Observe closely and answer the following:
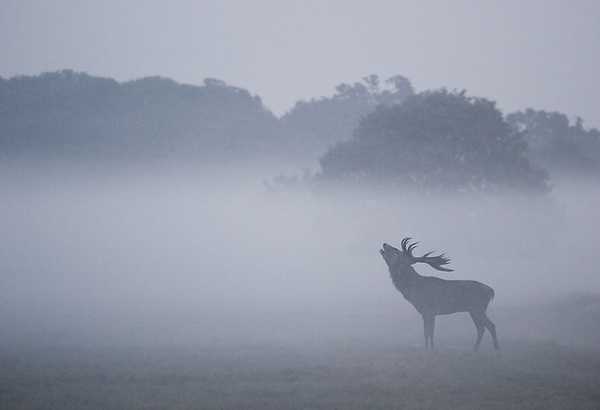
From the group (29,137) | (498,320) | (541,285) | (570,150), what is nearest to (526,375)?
(498,320)

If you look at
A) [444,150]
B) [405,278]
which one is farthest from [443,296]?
[444,150]

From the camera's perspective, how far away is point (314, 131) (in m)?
92.2

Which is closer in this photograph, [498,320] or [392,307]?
[498,320]

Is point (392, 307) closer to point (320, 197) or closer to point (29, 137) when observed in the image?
point (320, 197)

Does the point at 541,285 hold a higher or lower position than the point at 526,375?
higher

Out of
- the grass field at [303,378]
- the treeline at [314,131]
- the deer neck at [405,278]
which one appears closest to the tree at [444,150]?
the treeline at [314,131]

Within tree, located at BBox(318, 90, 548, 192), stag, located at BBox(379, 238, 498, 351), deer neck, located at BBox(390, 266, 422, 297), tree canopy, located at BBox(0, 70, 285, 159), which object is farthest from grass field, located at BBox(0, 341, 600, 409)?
tree canopy, located at BBox(0, 70, 285, 159)

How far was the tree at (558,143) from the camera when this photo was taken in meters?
69.2

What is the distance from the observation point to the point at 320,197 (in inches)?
2004

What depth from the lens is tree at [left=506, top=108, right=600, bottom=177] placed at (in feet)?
227

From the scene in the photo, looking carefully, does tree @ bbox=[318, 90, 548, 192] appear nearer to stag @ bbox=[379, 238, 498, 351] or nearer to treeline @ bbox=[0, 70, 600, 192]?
treeline @ bbox=[0, 70, 600, 192]

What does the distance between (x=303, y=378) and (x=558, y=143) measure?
62.7m

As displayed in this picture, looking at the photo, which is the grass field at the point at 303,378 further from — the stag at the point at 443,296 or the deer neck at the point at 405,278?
the deer neck at the point at 405,278

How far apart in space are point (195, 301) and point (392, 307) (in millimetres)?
9655
